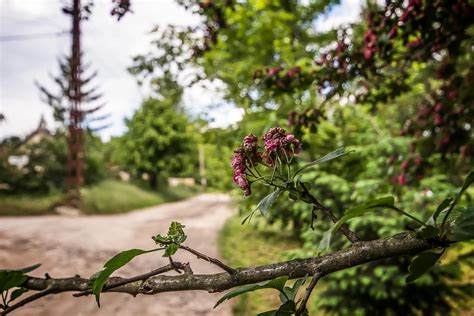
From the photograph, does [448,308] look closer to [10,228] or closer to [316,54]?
[316,54]

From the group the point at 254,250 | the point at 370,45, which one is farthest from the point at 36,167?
the point at 370,45

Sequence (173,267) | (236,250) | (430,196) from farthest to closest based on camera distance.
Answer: (236,250) < (430,196) < (173,267)

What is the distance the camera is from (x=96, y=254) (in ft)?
22.3

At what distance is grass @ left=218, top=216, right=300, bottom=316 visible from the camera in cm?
433

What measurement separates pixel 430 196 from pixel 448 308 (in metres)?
1.10

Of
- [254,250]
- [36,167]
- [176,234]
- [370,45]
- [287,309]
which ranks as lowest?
[254,250]

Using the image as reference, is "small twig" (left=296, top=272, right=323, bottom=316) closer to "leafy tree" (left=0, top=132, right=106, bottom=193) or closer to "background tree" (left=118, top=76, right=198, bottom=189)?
"leafy tree" (left=0, top=132, right=106, bottom=193)

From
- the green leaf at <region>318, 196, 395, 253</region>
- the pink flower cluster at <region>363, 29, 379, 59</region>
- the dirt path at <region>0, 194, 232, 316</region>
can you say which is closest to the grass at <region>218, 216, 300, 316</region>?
the dirt path at <region>0, 194, 232, 316</region>

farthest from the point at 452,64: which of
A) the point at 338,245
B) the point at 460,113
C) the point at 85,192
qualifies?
the point at 85,192

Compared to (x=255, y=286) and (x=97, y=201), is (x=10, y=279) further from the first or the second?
(x=97, y=201)

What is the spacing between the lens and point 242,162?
2.64 feet

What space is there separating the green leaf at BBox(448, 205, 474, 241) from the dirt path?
13.4ft

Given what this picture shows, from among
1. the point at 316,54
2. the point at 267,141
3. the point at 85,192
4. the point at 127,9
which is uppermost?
the point at 316,54

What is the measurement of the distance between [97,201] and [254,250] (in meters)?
9.95
